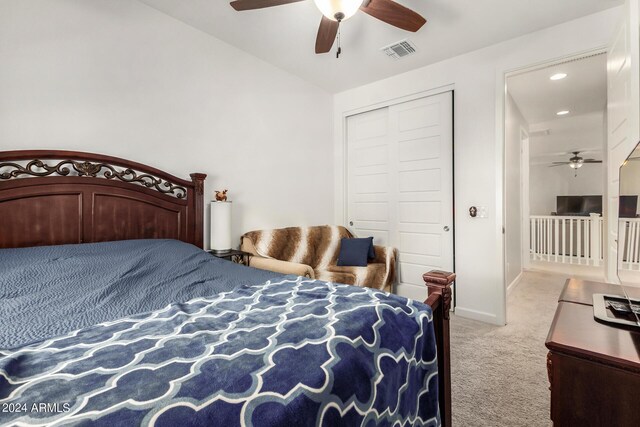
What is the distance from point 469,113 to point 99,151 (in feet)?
10.8

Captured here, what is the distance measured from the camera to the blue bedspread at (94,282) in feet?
3.44

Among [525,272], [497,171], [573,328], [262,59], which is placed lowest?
[525,272]

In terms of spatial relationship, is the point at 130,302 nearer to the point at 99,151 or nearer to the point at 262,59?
the point at 99,151

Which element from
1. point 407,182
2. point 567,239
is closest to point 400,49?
point 407,182

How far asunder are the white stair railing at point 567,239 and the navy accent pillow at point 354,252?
442 centimetres

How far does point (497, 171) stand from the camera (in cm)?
288

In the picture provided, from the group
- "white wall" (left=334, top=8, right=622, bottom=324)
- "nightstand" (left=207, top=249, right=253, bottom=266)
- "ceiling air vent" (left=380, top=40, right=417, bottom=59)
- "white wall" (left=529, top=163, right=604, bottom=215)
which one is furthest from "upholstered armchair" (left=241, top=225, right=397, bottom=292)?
"white wall" (left=529, top=163, right=604, bottom=215)

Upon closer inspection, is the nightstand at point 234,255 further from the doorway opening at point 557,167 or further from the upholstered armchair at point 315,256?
the doorway opening at point 557,167

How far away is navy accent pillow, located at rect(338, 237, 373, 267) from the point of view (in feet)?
10.8

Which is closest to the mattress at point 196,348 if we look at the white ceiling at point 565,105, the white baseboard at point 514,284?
the white ceiling at point 565,105

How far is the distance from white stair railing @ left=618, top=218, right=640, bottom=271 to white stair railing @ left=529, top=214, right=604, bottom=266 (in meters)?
5.29

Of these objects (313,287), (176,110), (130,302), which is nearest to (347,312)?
(313,287)

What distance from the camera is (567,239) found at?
5.61 metres

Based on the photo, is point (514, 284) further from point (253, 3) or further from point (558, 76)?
point (253, 3)
